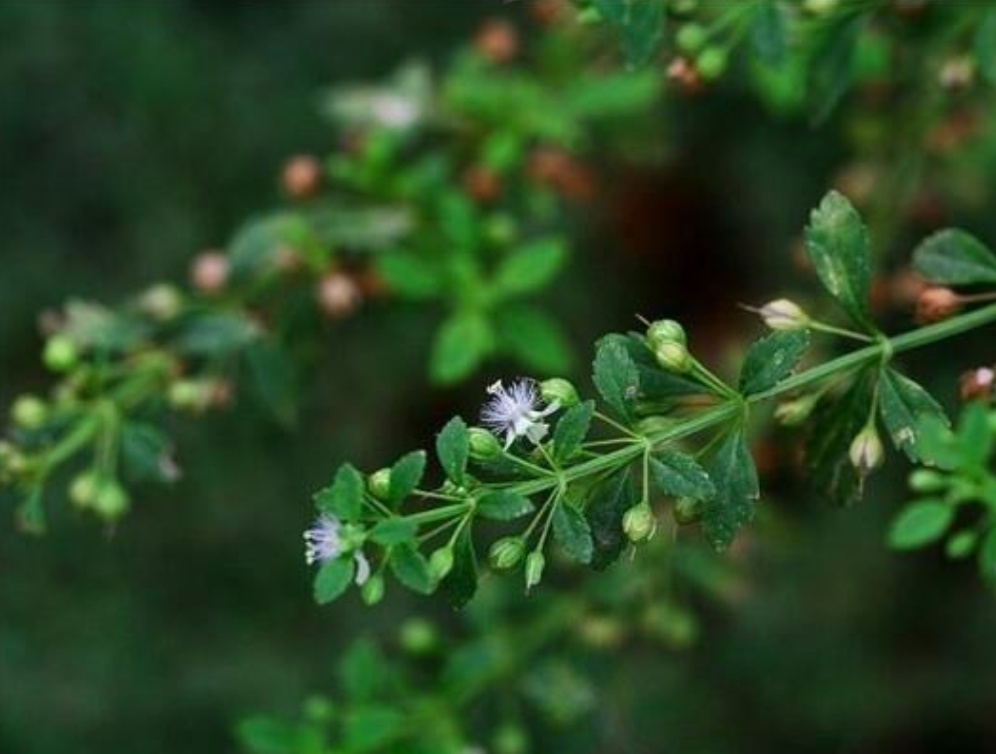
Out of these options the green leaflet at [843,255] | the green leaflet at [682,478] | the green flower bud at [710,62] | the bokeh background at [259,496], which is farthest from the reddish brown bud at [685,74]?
the bokeh background at [259,496]

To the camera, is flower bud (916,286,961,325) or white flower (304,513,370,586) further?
flower bud (916,286,961,325)

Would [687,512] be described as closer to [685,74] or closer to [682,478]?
[682,478]

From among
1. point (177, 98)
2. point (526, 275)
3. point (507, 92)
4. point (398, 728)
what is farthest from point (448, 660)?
point (177, 98)

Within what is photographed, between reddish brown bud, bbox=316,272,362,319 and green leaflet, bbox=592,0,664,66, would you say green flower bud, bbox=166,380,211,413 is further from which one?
green leaflet, bbox=592,0,664,66

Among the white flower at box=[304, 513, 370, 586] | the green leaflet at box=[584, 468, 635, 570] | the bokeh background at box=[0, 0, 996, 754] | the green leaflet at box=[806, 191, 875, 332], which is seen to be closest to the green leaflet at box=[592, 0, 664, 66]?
the green leaflet at box=[806, 191, 875, 332]

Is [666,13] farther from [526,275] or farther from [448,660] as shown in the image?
[448,660]
